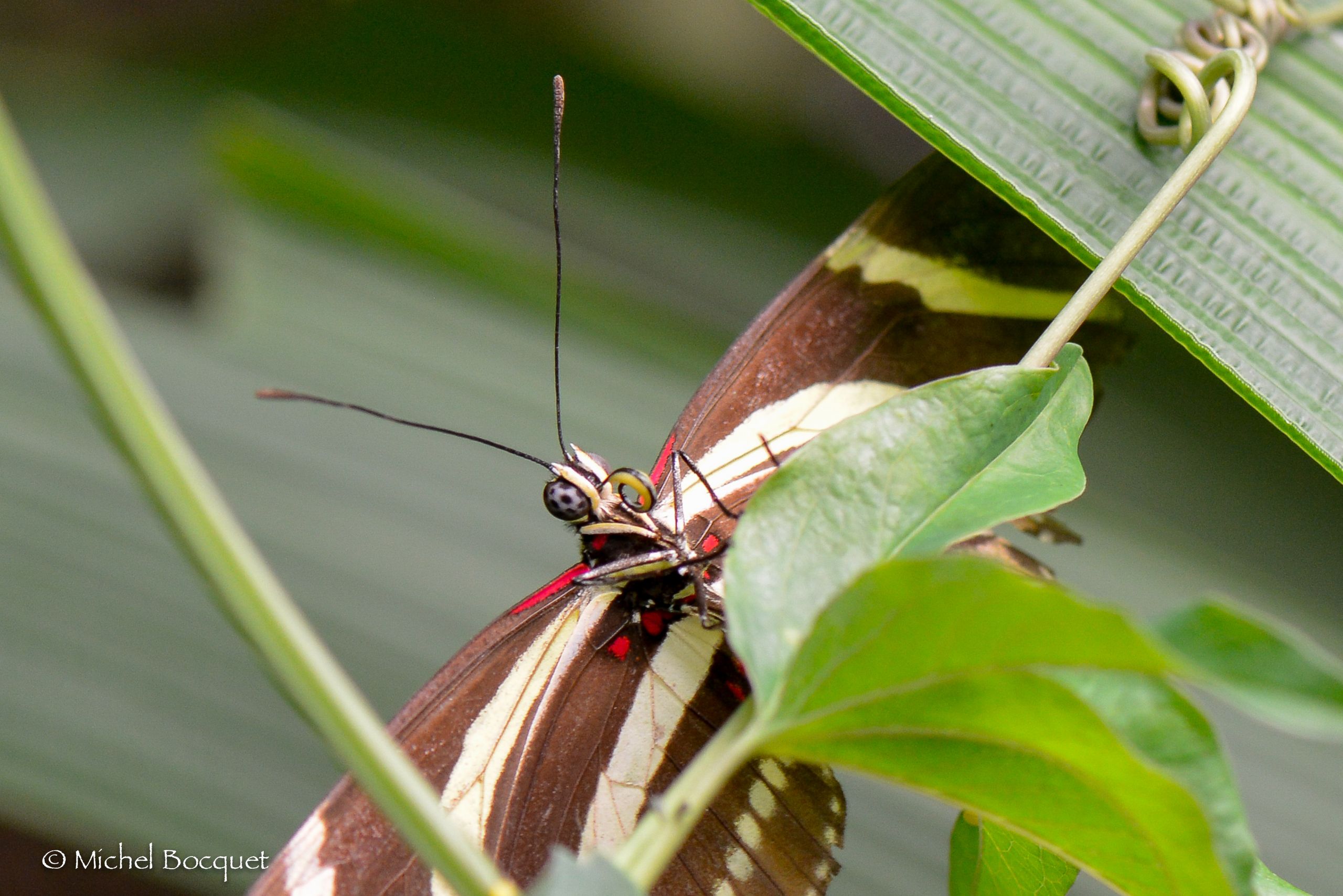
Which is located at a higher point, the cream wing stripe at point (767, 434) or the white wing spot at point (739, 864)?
the cream wing stripe at point (767, 434)

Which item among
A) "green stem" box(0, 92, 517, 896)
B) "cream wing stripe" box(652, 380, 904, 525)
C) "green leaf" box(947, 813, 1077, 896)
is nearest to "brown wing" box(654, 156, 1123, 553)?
"cream wing stripe" box(652, 380, 904, 525)

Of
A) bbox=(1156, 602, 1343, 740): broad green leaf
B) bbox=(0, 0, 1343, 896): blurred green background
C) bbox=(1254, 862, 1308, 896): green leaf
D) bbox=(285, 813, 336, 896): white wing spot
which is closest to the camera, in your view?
bbox=(1156, 602, 1343, 740): broad green leaf

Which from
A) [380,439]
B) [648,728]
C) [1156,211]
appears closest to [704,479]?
[648,728]

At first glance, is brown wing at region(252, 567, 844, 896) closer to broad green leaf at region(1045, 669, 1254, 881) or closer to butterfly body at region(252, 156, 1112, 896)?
butterfly body at region(252, 156, 1112, 896)

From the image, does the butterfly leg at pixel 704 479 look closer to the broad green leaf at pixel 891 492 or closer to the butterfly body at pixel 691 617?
the butterfly body at pixel 691 617

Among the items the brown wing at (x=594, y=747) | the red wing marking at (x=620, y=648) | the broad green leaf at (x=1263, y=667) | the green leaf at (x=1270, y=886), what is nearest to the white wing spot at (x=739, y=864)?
the brown wing at (x=594, y=747)
